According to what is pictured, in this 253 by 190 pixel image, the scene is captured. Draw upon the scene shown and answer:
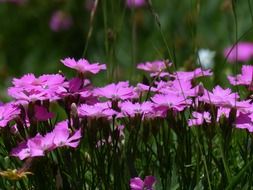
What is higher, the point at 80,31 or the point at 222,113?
the point at 80,31

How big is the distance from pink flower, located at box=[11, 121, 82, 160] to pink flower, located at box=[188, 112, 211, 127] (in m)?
0.23

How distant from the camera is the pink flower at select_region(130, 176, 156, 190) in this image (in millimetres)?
1403

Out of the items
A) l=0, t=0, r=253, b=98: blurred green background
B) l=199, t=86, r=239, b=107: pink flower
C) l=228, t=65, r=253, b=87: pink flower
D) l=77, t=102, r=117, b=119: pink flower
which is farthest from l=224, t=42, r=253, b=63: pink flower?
l=77, t=102, r=117, b=119: pink flower

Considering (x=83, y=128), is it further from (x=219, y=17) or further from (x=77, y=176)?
(x=219, y=17)

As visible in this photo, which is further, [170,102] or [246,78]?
[246,78]

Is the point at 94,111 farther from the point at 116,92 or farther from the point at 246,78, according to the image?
the point at 246,78

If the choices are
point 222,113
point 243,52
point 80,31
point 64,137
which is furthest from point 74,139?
point 80,31

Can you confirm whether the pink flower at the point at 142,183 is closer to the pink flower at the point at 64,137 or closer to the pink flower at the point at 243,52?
the pink flower at the point at 64,137

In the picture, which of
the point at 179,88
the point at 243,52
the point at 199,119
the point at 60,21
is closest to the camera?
the point at 199,119

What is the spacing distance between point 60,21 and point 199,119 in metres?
3.33

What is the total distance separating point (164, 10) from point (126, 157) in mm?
3418

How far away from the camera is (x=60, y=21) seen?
15.4ft

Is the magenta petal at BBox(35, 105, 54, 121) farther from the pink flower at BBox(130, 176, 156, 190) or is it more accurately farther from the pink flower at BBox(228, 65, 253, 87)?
the pink flower at BBox(228, 65, 253, 87)

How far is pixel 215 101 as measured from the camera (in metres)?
1.47
